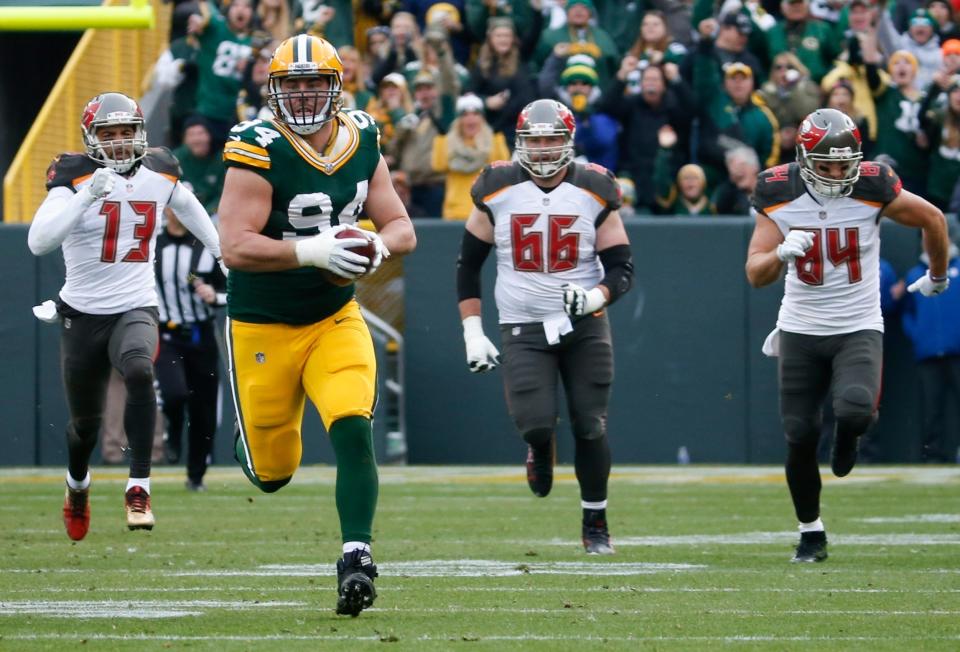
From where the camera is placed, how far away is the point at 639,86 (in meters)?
14.4

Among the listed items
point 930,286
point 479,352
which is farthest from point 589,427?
point 930,286

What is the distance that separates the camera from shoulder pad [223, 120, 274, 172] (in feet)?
19.4

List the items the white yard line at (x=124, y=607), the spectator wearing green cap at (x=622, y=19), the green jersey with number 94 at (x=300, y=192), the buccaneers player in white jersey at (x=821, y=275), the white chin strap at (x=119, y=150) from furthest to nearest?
1. the spectator wearing green cap at (x=622, y=19)
2. the white chin strap at (x=119, y=150)
3. the buccaneers player in white jersey at (x=821, y=275)
4. the green jersey with number 94 at (x=300, y=192)
5. the white yard line at (x=124, y=607)

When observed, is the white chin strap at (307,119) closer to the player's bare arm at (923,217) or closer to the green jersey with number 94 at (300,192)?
the green jersey with number 94 at (300,192)

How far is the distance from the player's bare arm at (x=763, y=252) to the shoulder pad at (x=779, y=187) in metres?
0.07

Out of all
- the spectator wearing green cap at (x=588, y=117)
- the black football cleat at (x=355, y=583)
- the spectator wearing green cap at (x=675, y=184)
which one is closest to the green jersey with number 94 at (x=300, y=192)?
the black football cleat at (x=355, y=583)

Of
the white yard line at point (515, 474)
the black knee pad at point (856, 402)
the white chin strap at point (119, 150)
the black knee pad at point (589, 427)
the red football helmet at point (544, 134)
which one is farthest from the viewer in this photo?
the white yard line at point (515, 474)

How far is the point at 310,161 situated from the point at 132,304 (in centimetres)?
288

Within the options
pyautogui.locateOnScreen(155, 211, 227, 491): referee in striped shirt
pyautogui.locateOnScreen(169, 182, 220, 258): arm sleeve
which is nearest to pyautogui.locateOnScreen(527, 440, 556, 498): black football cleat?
pyautogui.locateOnScreen(169, 182, 220, 258): arm sleeve

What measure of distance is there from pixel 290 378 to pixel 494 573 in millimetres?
1358

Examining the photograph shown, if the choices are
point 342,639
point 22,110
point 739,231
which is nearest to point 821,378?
point 342,639

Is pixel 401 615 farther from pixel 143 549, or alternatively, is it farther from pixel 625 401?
pixel 625 401

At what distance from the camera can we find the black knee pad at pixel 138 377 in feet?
27.6

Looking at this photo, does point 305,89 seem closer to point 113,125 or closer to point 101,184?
point 101,184
